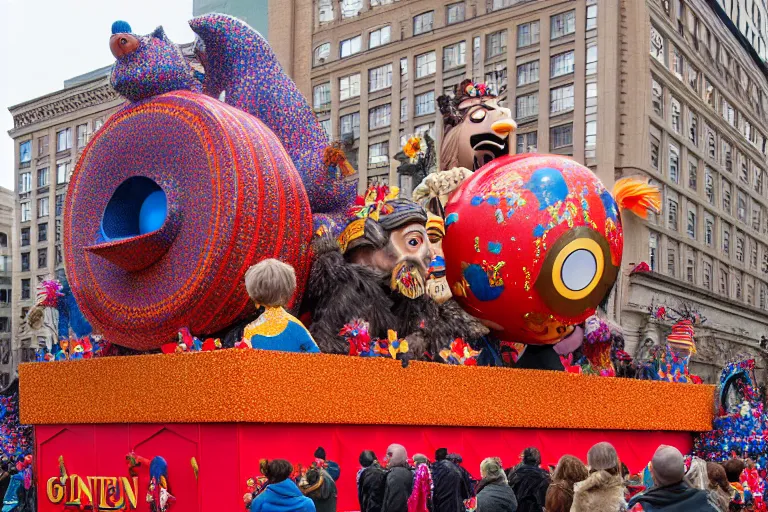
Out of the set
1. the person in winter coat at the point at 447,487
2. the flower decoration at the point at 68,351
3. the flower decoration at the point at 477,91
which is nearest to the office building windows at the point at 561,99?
the flower decoration at the point at 477,91

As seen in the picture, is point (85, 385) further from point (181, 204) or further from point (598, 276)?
point (598, 276)

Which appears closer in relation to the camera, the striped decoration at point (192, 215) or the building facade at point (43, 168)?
the striped decoration at point (192, 215)

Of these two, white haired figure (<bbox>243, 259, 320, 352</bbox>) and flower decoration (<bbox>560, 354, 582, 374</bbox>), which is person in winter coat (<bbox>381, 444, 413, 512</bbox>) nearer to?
white haired figure (<bbox>243, 259, 320, 352</bbox>)

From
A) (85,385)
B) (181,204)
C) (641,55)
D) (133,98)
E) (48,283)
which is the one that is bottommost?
(85,385)

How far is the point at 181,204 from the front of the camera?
8.23 m

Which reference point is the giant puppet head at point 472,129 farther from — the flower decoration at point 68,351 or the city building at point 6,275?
the city building at point 6,275

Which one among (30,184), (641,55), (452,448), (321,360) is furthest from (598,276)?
(30,184)

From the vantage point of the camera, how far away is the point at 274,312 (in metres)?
7.16

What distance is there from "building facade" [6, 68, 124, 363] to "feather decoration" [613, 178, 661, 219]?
2239 centimetres

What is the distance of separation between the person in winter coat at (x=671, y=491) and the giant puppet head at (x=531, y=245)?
14.7 feet

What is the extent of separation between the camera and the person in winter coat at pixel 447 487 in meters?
7.11

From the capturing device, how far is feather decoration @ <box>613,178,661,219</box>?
11.0m

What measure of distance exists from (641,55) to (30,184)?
835 inches

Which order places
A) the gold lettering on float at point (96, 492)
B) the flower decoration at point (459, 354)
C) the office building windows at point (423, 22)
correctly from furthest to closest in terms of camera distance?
the office building windows at point (423, 22) < the flower decoration at point (459, 354) < the gold lettering on float at point (96, 492)
